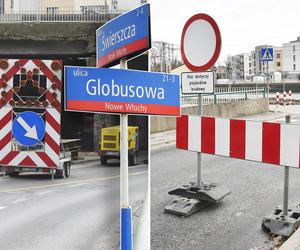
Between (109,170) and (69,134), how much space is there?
277 mm

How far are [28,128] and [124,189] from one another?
463mm

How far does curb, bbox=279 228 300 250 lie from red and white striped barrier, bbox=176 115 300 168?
585 millimetres

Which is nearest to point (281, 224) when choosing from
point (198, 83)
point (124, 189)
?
point (198, 83)

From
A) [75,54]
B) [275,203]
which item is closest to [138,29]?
[75,54]

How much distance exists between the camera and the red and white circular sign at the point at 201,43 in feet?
15.4

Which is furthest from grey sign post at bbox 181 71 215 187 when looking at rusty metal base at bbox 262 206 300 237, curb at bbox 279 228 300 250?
curb at bbox 279 228 300 250

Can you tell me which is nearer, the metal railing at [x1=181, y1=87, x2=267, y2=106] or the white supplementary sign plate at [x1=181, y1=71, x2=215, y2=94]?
the white supplementary sign plate at [x1=181, y1=71, x2=215, y2=94]

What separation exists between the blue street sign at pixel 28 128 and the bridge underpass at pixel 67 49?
0.09 metres

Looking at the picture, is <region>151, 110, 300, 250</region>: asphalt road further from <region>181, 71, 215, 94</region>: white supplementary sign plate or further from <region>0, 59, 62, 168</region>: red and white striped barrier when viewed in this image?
<region>0, 59, 62, 168</region>: red and white striped barrier

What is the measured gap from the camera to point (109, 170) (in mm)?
2008

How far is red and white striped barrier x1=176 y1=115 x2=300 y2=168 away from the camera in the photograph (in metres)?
3.99

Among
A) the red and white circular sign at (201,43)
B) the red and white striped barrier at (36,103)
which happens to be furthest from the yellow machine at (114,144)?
the red and white circular sign at (201,43)

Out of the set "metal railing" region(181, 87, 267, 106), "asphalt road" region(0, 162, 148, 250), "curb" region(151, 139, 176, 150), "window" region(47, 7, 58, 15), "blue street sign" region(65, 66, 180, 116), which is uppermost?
"metal railing" region(181, 87, 267, 106)

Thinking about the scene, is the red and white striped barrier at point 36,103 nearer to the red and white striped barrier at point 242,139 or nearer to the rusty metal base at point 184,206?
the red and white striped barrier at point 242,139
